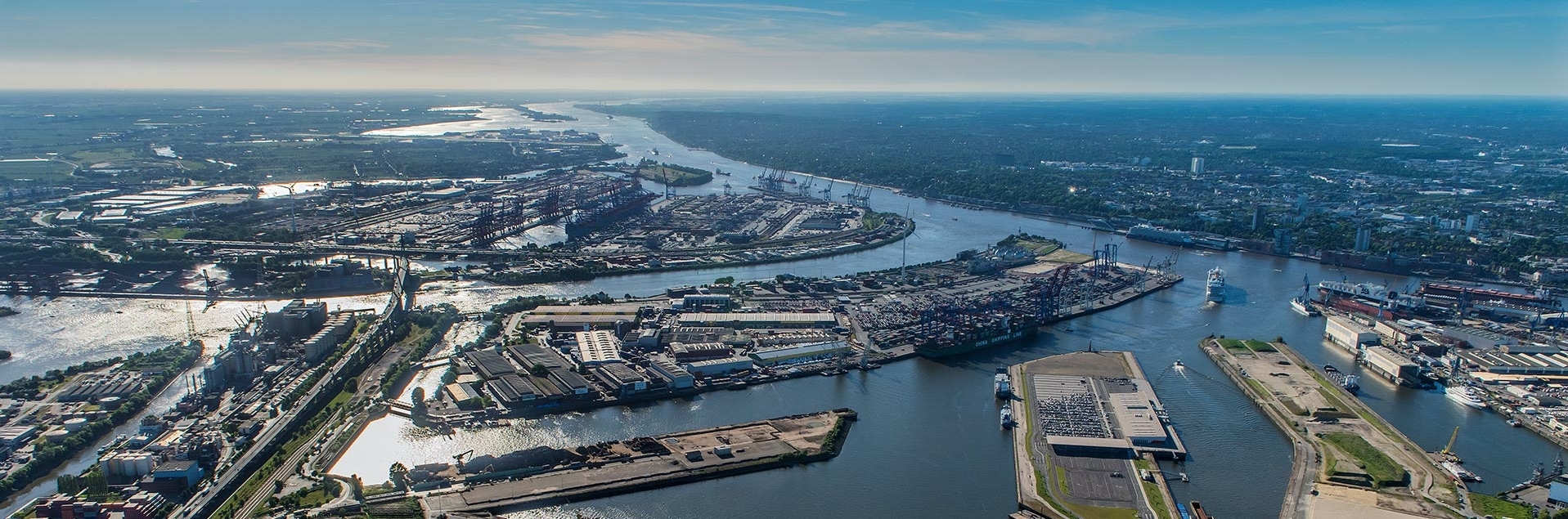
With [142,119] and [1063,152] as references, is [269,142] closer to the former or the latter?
[142,119]

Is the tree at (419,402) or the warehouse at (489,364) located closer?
the tree at (419,402)

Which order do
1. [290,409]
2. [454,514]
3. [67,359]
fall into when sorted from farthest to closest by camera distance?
[67,359] < [290,409] < [454,514]

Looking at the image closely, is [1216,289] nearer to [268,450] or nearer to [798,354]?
[798,354]

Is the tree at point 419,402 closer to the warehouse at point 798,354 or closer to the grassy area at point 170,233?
the warehouse at point 798,354

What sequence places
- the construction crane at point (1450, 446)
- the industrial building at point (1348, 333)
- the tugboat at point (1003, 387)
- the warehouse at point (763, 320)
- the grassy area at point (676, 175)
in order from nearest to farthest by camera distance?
1. the construction crane at point (1450, 446)
2. the tugboat at point (1003, 387)
3. the industrial building at point (1348, 333)
4. the warehouse at point (763, 320)
5. the grassy area at point (676, 175)

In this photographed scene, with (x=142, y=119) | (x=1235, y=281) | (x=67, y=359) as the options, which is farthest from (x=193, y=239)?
(x=142, y=119)

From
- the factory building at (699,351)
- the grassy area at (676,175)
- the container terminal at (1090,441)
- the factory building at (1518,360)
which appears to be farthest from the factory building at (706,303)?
the grassy area at (676,175)

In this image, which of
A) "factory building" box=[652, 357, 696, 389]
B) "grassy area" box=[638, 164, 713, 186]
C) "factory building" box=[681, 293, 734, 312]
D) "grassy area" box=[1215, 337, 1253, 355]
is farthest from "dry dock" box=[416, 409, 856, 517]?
"grassy area" box=[638, 164, 713, 186]
